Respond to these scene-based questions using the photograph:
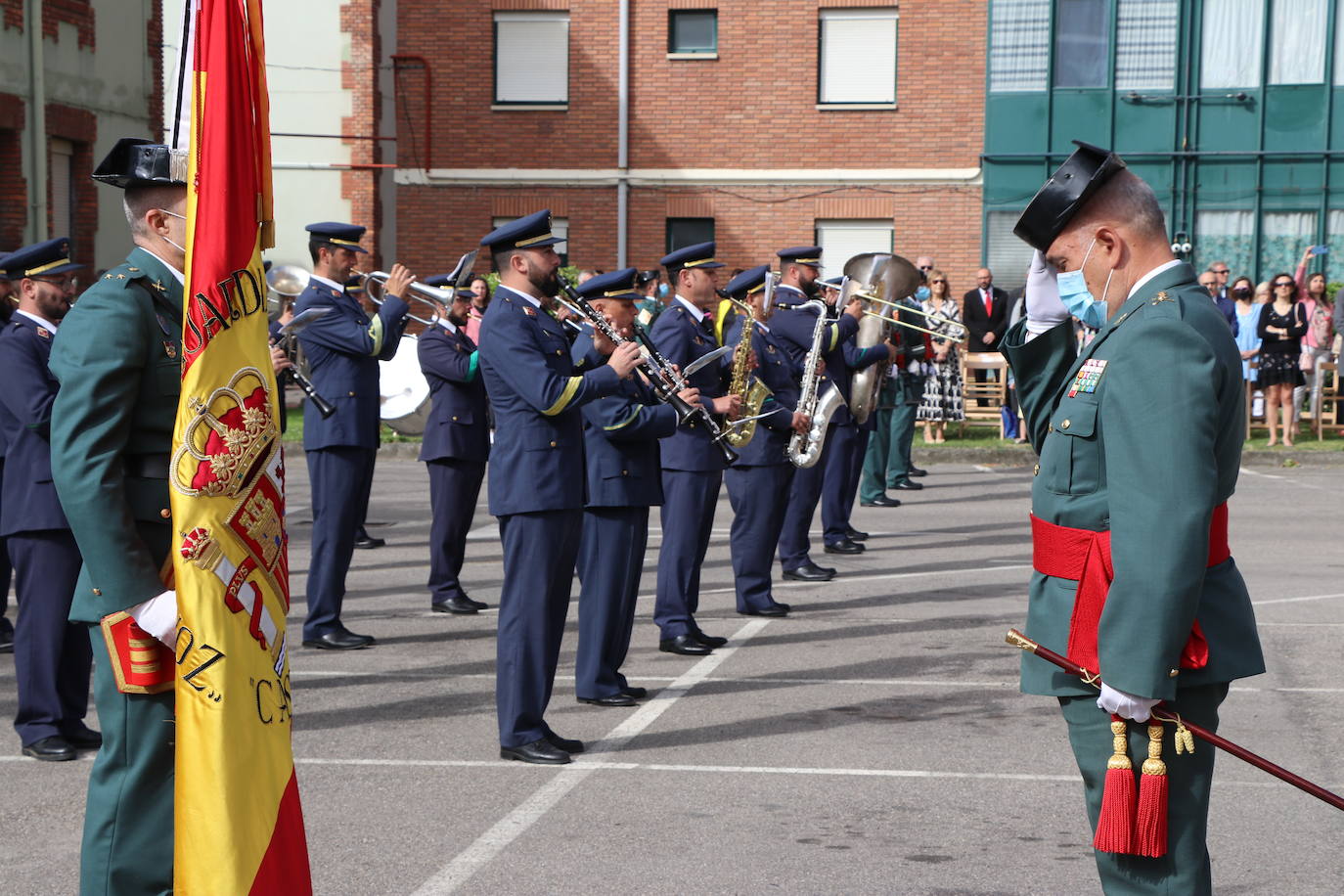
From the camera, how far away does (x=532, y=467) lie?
6.87 metres

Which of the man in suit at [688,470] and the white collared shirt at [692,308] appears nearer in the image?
the man in suit at [688,470]

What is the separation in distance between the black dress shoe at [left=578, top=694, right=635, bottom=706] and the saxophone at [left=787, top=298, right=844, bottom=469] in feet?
10.8

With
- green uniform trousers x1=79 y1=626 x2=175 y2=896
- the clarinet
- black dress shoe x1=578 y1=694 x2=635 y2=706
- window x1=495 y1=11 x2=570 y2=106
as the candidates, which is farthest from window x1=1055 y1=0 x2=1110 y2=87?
green uniform trousers x1=79 y1=626 x2=175 y2=896

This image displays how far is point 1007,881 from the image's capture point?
5270 mm

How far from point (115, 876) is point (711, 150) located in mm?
24720

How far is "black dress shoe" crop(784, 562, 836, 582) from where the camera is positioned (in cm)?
1173

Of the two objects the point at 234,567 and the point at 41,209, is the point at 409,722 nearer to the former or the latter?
the point at 234,567

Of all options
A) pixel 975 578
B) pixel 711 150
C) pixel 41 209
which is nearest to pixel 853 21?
pixel 711 150

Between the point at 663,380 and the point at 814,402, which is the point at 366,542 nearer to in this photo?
the point at 814,402

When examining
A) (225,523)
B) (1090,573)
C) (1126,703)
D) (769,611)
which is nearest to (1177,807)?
(1126,703)

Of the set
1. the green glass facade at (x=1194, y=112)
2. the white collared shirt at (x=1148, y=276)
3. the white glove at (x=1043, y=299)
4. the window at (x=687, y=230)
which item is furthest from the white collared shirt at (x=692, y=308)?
the window at (x=687, y=230)

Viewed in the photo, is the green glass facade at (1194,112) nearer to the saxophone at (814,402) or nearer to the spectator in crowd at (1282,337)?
the spectator in crowd at (1282,337)

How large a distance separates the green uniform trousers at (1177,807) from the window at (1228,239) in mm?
24395

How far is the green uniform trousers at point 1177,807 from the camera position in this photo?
12.2 ft
